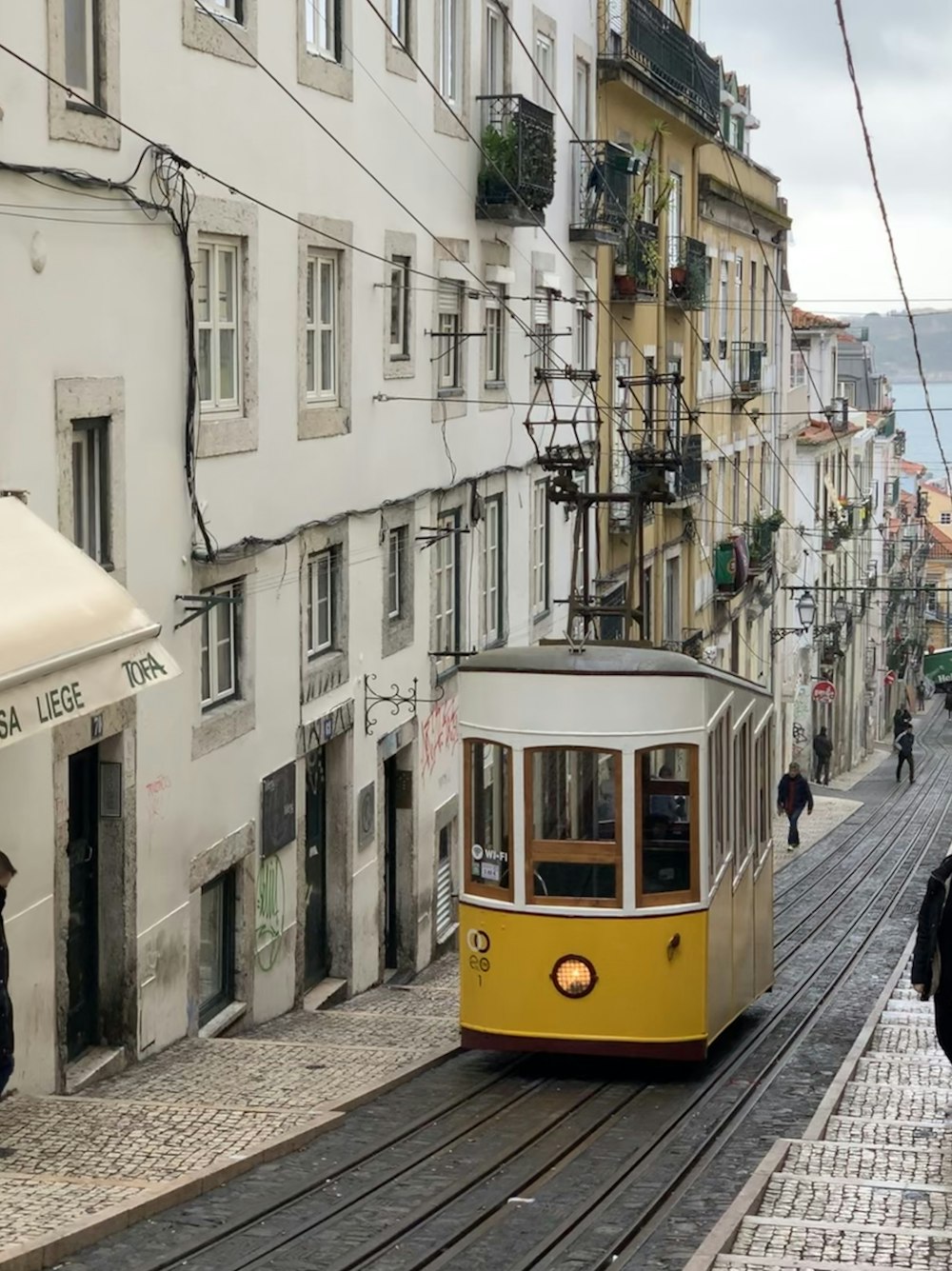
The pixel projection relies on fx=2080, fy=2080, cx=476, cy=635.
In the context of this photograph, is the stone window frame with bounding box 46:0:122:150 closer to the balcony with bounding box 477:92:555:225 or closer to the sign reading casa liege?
the sign reading casa liege

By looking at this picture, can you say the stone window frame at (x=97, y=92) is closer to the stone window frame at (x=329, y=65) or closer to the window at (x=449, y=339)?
the stone window frame at (x=329, y=65)

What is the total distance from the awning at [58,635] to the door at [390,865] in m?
8.82

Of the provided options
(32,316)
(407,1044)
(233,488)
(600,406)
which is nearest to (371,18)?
(233,488)

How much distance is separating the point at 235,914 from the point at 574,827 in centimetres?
342

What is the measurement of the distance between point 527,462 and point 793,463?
82.5 feet

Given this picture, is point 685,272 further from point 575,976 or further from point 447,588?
point 575,976

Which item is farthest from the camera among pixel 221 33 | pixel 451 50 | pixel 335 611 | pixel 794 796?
pixel 794 796

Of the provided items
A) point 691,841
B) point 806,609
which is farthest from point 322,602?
point 806,609

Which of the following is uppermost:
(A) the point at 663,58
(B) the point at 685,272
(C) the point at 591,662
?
(A) the point at 663,58

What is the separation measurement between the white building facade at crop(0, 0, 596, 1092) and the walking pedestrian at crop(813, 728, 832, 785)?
25642mm

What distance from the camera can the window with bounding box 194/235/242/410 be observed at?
13.3 meters

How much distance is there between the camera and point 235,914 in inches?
559

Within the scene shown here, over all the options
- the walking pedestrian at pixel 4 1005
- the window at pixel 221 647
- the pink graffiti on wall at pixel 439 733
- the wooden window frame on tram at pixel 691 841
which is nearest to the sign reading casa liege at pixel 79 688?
the walking pedestrian at pixel 4 1005

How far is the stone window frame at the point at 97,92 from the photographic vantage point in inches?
420
